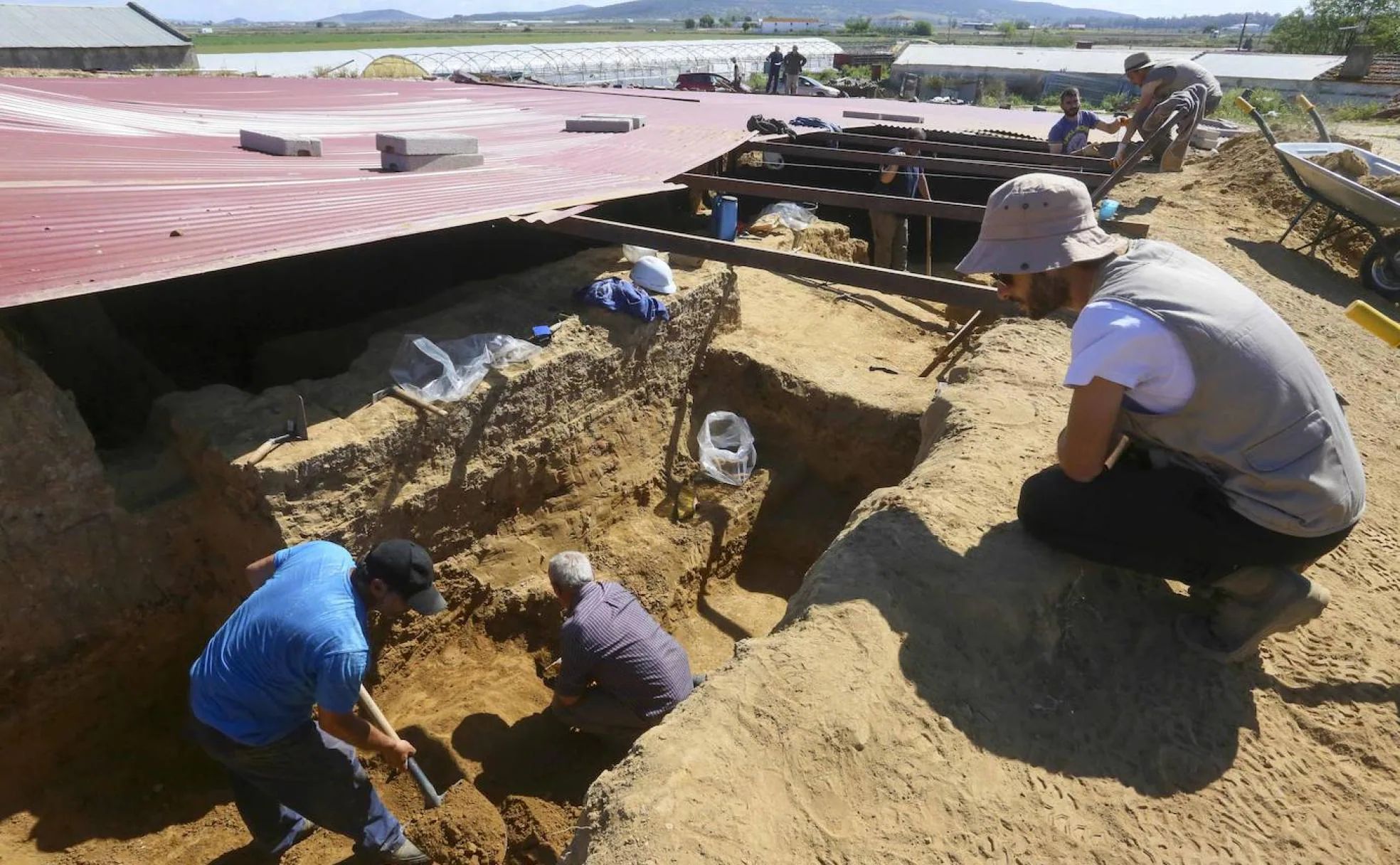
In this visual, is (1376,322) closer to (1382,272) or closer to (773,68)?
(1382,272)

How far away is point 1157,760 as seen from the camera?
8.02 feet

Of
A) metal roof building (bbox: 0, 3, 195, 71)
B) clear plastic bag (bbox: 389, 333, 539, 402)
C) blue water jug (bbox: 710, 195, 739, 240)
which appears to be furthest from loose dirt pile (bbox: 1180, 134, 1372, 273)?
metal roof building (bbox: 0, 3, 195, 71)

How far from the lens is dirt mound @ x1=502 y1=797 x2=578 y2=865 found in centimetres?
387

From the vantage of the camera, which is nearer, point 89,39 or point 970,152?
point 970,152

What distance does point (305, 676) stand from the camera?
9.82 ft

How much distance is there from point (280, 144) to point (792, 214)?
5496 millimetres

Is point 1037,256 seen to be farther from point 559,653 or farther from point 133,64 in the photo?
point 133,64

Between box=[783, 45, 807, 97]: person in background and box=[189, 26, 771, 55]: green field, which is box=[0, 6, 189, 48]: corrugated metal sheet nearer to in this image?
box=[189, 26, 771, 55]: green field

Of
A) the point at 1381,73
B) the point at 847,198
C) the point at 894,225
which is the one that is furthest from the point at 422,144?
the point at 1381,73

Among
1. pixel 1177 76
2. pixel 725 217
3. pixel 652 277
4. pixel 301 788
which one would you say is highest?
pixel 1177 76

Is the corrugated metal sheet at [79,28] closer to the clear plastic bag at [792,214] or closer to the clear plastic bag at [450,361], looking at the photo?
the clear plastic bag at [792,214]

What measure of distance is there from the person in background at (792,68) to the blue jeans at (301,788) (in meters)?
19.3

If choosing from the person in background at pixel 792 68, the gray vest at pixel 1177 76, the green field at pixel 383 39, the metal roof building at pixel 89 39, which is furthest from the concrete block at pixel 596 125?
the green field at pixel 383 39

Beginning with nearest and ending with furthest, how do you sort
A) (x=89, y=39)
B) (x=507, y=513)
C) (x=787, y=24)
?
(x=507, y=513)
(x=89, y=39)
(x=787, y=24)
